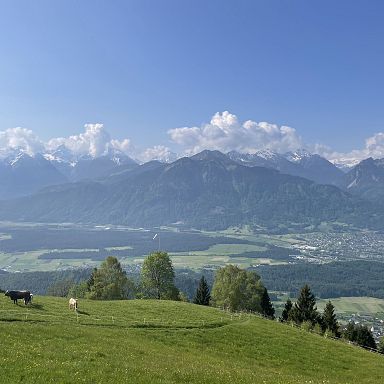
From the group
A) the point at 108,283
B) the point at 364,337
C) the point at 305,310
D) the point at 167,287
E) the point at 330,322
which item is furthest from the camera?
the point at 167,287

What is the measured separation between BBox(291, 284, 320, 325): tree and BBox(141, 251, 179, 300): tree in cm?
3193

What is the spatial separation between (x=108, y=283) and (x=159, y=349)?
71652 millimetres

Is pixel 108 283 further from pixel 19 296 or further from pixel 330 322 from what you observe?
pixel 19 296

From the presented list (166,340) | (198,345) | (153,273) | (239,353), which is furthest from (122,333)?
(153,273)

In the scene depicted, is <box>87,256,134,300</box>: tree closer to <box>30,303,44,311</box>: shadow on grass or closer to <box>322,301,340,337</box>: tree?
<box>322,301,340,337</box>: tree

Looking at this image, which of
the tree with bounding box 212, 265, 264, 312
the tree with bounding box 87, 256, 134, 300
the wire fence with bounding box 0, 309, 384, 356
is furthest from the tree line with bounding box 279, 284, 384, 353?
the wire fence with bounding box 0, 309, 384, 356

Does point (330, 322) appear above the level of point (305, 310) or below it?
below

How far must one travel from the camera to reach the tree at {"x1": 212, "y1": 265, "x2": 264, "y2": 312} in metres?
113

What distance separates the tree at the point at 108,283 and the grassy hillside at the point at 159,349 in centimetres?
4174

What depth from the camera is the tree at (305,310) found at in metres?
109

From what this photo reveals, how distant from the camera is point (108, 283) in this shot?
111438 millimetres

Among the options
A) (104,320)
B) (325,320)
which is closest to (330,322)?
(325,320)

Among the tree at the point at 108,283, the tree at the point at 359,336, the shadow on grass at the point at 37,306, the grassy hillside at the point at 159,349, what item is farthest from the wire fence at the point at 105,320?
the tree at the point at 359,336

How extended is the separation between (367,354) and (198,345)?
25.6 metres
